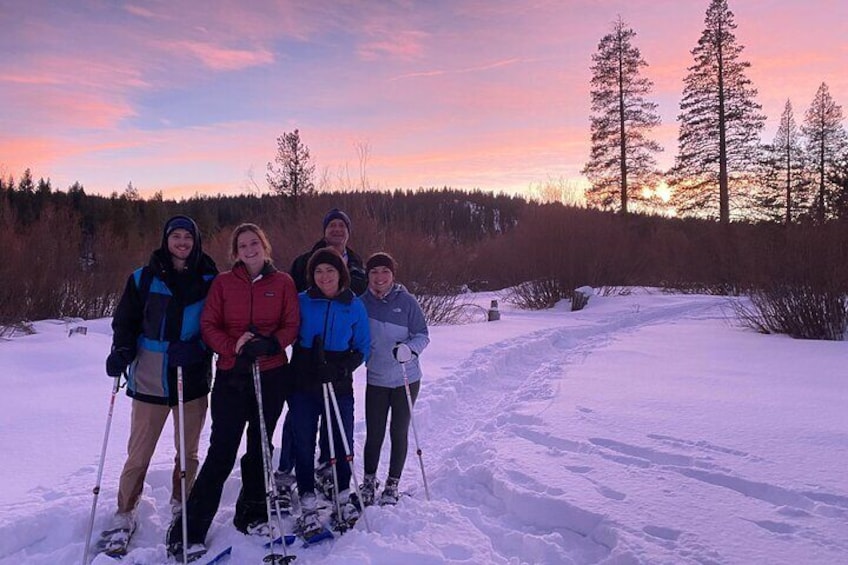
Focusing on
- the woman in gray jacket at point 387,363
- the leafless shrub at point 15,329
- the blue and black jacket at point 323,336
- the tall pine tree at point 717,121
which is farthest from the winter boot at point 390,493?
the tall pine tree at point 717,121

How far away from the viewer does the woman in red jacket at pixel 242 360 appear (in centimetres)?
348

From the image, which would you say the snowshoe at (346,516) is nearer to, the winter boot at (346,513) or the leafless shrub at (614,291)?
the winter boot at (346,513)

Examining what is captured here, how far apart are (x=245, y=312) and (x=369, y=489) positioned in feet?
5.47

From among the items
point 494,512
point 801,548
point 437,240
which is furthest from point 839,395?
point 437,240

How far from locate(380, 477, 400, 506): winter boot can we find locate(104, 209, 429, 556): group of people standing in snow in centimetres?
1

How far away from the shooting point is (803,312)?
37.4 ft

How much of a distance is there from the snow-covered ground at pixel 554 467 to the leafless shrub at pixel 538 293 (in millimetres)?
12215

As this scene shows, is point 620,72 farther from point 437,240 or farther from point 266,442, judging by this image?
point 266,442

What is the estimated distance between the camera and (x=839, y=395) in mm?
6332

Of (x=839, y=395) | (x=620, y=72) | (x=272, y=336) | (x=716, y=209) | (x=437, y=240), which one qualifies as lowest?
(x=839, y=395)

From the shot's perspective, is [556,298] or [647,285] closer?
[556,298]

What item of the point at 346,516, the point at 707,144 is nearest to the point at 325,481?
the point at 346,516

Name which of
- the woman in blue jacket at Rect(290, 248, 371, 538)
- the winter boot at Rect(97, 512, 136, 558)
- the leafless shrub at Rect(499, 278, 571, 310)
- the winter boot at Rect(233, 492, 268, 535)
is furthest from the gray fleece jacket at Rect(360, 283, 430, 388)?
the leafless shrub at Rect(499, 278, 571, 310)

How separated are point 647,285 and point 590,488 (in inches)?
898
